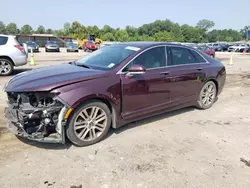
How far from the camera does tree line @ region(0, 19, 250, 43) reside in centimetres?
8213

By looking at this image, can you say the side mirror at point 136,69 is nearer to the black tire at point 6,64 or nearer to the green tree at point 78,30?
the black tire at point 6,64

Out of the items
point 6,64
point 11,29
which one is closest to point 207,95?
point 6,64

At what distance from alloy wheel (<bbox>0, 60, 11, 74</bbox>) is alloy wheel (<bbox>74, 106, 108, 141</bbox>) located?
7.43 m

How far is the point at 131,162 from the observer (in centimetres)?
304

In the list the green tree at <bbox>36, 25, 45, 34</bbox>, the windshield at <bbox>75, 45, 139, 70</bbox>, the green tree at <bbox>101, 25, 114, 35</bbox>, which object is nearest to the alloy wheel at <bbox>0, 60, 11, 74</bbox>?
the windshield at <bbox>75, 45, 139, 70</bbox>

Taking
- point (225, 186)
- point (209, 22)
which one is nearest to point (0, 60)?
point (225, 186)

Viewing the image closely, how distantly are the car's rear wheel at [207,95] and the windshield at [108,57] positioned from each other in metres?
2.13

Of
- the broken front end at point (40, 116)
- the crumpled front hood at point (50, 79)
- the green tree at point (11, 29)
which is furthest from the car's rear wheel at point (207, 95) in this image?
the green tree at point (11, 29)

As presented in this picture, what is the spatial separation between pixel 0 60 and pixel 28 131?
727 cm

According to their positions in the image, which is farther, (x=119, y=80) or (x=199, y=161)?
(x=119, y=80)

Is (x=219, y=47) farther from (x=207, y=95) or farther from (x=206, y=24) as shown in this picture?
(x=206, y=24)

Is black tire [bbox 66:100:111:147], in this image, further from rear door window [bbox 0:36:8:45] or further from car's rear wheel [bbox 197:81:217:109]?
rear door window [bbox 0:36:8:45]

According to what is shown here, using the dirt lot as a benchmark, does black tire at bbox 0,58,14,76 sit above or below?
above

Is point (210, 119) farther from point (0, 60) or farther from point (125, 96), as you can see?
point (0, 60)
